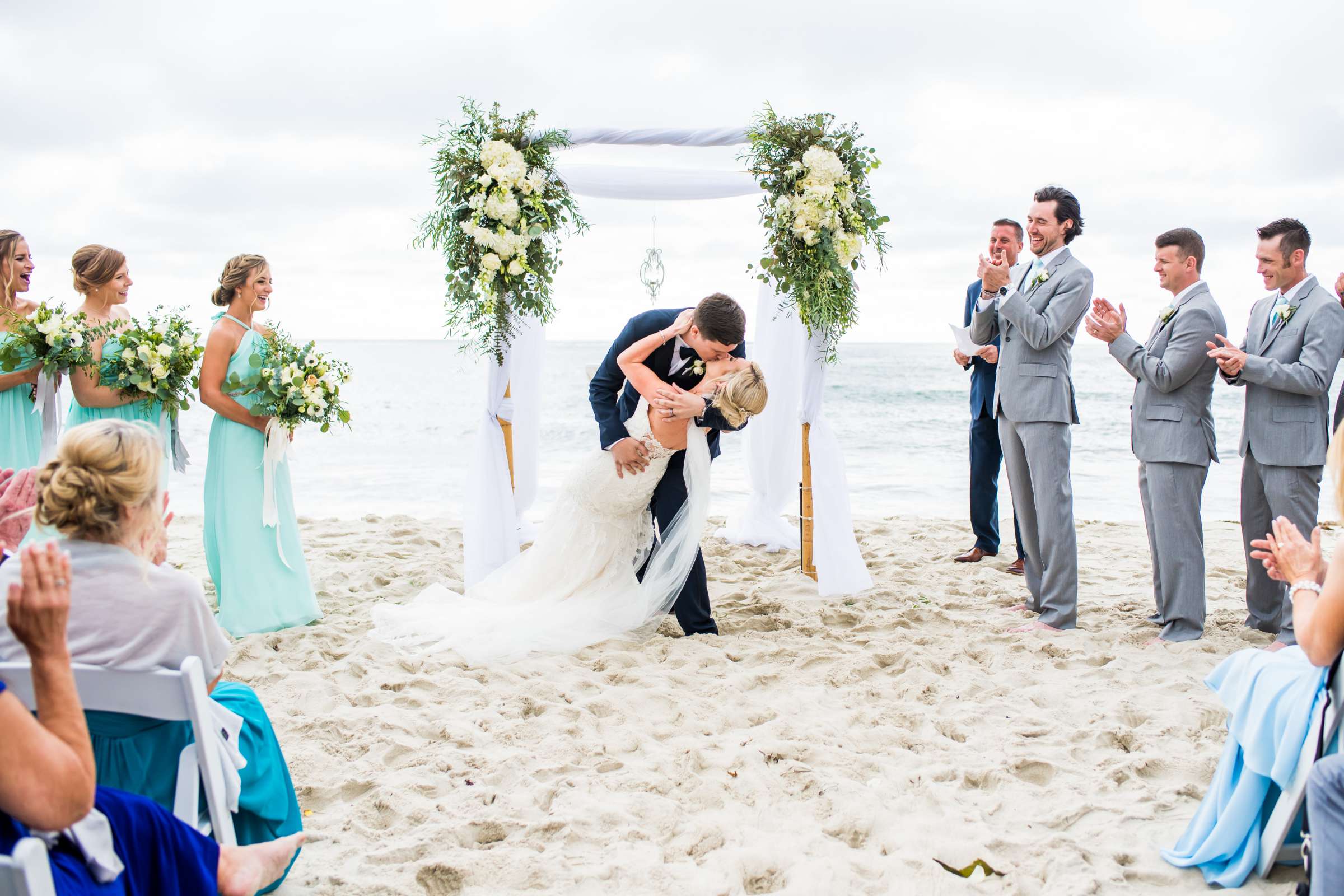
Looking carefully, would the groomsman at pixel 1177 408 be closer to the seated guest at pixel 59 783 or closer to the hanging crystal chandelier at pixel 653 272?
the hanging crystal chandelier at pixel 653 272

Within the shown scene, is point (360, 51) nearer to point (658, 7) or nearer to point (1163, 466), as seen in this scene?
point (658, 7)

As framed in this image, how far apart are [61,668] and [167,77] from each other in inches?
499

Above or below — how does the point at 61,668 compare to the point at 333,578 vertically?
above

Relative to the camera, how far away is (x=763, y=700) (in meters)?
3.82

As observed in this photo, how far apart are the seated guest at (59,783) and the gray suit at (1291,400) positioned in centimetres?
475

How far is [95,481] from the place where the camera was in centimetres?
192

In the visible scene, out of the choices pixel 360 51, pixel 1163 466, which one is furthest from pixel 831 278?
pixel 360 51

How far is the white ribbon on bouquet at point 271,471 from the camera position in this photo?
4.84 meters

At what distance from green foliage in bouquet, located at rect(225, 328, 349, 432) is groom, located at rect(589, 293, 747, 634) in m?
1.44

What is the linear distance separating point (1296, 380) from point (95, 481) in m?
4.89

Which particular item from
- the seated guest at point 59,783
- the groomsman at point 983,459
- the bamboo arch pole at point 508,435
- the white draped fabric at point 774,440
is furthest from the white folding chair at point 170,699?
the groomsman at point 983,459

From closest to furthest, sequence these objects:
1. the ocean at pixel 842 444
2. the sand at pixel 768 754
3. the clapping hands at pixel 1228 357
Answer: the sand at pixel 768 754, the clapping hands at pixel 1228 357, the ocean at pixel 842 444

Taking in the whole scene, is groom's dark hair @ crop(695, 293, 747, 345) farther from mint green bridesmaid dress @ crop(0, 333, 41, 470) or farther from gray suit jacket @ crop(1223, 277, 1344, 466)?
mint green bridesmaid dress @ crop(0, 333, 41, 470)

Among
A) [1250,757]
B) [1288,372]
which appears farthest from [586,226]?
[1250,757]
